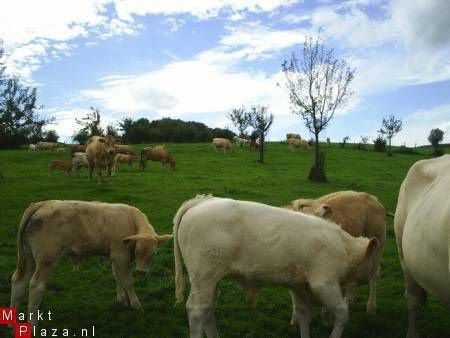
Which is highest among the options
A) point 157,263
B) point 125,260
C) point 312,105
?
point 312,105

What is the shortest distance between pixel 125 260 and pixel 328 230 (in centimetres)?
379

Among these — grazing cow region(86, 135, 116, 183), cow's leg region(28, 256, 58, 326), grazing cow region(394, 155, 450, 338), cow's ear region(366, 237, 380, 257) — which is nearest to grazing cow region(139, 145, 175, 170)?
grazing cow region(86, 135, 116, 183)

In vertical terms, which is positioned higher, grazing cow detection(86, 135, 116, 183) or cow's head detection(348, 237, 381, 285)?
grazing cow detection(86, 135, 116, 183)

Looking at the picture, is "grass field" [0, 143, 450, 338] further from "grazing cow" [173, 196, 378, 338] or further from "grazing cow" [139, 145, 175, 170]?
"grazing cow" [139, 145, 175, 170]

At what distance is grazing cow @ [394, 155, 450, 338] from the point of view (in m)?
4.73

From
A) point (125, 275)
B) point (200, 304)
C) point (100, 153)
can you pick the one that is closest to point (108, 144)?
point (100, 153)

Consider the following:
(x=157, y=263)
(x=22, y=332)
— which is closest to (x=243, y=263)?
(x=22, y=332)

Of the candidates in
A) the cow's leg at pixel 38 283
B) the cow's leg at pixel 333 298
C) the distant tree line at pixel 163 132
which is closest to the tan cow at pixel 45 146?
the distant tree line at pixel 163 132

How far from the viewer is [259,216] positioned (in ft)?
18.1

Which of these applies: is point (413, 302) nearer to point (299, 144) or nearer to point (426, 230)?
point (426, 230)

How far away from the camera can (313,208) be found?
25.1 feet

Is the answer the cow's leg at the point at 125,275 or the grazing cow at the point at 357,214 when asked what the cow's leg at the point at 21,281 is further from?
the grazing cow at the point at 357,214

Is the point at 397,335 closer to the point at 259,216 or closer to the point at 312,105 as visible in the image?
the point at 259,216

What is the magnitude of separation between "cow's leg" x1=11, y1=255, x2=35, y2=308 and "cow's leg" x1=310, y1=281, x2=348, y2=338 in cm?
464
